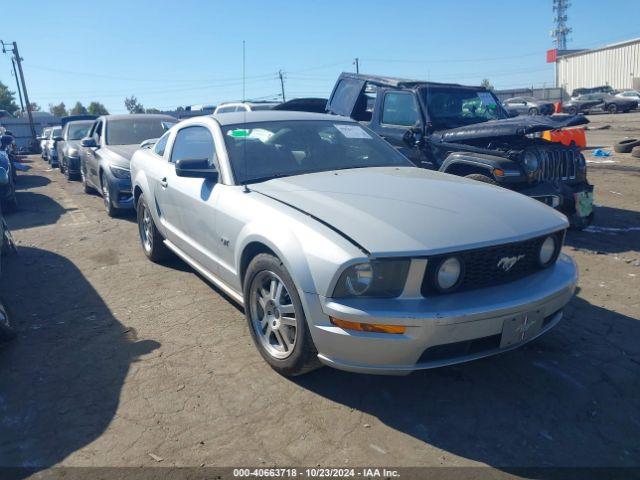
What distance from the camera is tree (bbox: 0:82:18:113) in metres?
79.9

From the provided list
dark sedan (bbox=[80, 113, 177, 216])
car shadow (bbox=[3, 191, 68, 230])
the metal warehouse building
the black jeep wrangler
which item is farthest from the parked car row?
the metal warehouse building

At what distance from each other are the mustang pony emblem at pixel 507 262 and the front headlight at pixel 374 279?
626mm

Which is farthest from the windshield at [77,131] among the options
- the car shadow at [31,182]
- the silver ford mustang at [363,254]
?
the silver ford mustang at [363,254]

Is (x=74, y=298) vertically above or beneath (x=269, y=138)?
beneath

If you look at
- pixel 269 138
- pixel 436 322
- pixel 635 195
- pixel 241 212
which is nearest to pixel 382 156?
pixel 269 138

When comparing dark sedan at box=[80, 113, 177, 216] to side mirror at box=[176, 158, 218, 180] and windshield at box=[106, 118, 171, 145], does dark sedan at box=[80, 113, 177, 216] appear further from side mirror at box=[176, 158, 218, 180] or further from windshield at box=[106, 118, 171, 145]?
side mirror at box=[176, 158, 218, 180]

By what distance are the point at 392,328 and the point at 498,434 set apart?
81 cm

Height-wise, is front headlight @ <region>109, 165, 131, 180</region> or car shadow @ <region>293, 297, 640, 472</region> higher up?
front headlight @ <region>109, 165, 131, 180</region>

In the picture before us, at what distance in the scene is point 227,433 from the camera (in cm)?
288

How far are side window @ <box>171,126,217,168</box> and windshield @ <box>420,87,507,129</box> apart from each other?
3.42 metres

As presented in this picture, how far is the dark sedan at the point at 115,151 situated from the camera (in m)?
8.30

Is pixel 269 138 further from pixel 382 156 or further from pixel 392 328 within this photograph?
pixel 392 328

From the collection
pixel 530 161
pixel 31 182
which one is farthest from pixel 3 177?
pixel 530 161

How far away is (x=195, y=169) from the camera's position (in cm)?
403
